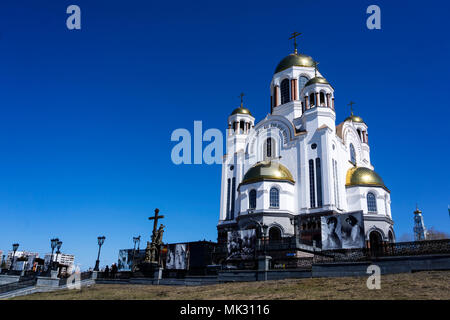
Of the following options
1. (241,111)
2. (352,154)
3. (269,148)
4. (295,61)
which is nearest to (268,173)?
(269,148)

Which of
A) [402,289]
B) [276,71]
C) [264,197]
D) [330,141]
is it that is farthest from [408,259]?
[276,71]

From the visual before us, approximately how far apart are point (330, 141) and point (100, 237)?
2340 cm

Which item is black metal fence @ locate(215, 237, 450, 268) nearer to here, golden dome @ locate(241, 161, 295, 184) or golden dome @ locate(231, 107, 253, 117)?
golden dome @ locate(241, 161, 295, 184)

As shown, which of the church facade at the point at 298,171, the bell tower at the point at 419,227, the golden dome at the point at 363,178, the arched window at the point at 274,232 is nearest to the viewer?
the arched window at the point at 274,232

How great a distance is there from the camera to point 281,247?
2372cm

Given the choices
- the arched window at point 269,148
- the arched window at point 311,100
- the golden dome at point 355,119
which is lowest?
the arched window at point 269,148

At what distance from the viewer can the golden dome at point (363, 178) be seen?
110 feet

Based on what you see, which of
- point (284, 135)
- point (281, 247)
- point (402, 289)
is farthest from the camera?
point (284, 135)

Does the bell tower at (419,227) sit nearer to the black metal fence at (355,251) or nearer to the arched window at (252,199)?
the arched window at (252,199)

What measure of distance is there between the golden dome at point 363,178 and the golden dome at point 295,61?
1529cm

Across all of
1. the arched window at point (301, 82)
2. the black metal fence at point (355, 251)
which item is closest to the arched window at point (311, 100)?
the arched window at point (301, 82)

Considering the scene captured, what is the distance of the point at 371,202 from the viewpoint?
3294cm

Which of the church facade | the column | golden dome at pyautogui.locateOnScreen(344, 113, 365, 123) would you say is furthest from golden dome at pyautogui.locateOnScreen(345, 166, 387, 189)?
golden dome at pyautogui.locateOnScreen(344, 113, 365, 123)
